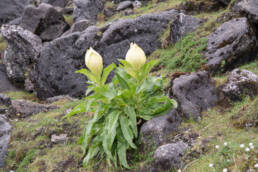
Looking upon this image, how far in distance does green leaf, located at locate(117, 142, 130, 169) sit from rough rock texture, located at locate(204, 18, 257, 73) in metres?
3.68

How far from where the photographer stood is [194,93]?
444 centimetres

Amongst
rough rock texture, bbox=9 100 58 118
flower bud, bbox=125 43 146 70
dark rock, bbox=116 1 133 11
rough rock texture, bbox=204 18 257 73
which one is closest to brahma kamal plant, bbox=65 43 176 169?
flower bud, bbox=125 43 146 70

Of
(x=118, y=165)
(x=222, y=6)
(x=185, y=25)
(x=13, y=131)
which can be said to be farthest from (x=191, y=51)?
(x=13, y=131)

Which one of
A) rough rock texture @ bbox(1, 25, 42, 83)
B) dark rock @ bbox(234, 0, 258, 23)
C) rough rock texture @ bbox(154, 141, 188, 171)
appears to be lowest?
rough rock texture @ bbox(1, 25, 42, 83)

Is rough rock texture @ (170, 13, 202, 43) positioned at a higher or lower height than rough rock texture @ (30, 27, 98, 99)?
higher

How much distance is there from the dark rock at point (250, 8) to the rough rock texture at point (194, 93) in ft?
10.4

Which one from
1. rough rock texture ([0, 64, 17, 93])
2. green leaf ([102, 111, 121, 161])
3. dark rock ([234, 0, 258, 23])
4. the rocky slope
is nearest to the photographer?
the rocky slope

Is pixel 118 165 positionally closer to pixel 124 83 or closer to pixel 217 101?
pixel 124 83

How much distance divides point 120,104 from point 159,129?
0.77 metres

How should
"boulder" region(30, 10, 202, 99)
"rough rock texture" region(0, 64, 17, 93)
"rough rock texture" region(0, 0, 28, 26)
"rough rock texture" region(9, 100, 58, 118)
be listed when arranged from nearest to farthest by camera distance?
"rough rock texture" region(9, 100, 58, 118) → "boulder" region(30, 10, 202, 99) → "rough rock texture" region(0, 64, 17, 93) → "rough rock texture" region(0, 0, 28, 26)

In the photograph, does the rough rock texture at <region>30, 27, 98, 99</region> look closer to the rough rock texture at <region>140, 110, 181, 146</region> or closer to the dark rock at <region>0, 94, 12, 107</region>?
the dark rock at <region>0, 94, 12, 107</region>

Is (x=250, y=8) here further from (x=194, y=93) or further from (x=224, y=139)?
(x=224, y=139)

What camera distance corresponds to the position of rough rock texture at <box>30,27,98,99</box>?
10703 millimetres

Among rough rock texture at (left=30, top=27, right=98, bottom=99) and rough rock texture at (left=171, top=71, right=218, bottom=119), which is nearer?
rough rock texture at (left=171, top=71, right=218, bottom=119)
